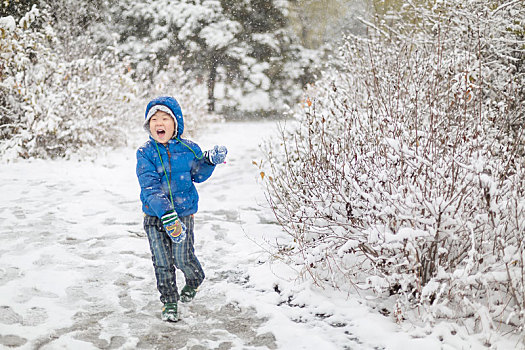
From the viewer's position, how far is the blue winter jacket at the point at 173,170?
10.5 feet

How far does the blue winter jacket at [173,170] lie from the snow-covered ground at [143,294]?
32.5 inches

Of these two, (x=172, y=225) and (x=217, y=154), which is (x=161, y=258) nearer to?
(x=172, y=225)

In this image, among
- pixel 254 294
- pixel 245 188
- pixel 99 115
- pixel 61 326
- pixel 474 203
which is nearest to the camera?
pixel 474 203

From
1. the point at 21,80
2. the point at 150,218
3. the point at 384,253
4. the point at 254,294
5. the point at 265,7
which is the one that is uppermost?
the point at 265,7

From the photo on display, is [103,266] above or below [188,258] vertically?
below

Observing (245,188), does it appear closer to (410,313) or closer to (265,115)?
(410,313)

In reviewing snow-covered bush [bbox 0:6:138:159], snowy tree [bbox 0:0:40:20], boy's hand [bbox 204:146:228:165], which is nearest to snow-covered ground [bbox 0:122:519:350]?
boy's hand [bbox 204:146:228:165]

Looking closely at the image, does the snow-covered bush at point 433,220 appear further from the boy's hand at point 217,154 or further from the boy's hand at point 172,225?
the boy's hand at point 172,225

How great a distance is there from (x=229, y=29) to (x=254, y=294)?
1407cm

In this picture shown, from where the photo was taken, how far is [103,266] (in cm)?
429

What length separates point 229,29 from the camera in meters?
16.3

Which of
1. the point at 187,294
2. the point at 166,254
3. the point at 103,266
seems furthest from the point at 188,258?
the point at 103,266

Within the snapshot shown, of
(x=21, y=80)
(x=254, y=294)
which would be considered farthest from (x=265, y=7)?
(x=254, y=294)

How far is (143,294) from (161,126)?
1.43m
